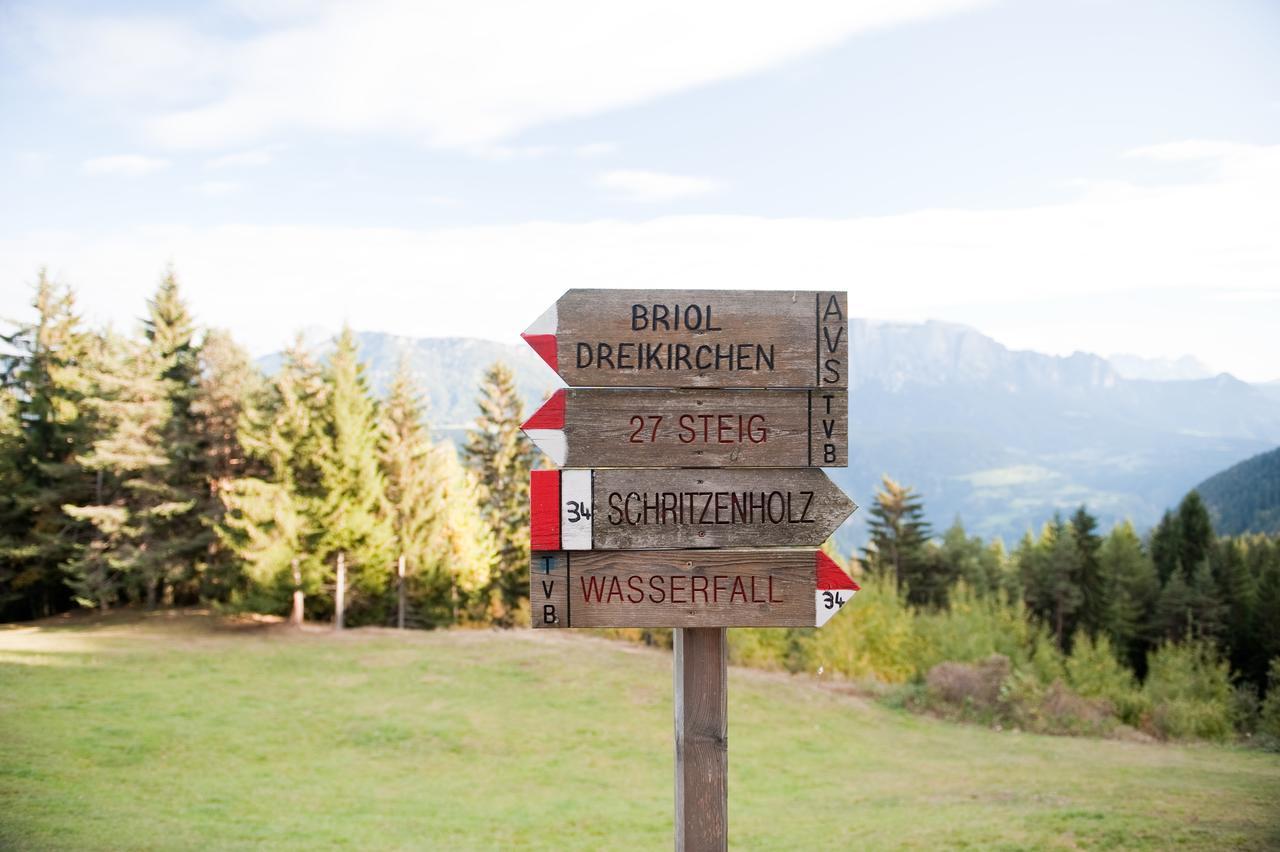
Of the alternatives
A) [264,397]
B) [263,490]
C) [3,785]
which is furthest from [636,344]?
[264,397]

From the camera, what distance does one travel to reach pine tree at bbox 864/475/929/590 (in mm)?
43875

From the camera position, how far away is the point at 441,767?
12.3 metres

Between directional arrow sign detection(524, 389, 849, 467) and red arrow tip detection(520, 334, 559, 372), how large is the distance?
13cm

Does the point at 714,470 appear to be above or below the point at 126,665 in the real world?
above

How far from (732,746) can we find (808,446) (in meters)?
12.1

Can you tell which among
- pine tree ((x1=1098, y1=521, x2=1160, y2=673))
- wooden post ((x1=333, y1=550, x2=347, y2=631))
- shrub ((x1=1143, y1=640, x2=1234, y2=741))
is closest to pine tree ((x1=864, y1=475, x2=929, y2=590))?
pine tree ((x1=1098, y1=521, x2=1160, y2=673))

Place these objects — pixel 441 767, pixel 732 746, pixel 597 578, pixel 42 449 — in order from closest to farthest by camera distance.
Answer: pixel 597 578 < pixel 441 767 < pixel 732 746 < pixel 42 449

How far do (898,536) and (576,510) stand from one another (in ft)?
145

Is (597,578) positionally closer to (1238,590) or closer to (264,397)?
(264,397)

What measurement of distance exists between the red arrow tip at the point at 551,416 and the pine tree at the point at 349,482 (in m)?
22.9

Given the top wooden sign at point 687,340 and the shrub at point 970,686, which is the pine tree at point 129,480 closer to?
the shrub at point 970,686

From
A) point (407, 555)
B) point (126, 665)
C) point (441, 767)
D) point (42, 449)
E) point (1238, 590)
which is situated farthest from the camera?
point (1238, 590)

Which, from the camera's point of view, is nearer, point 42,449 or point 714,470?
point 714,470

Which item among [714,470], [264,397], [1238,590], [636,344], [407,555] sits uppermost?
[264,397]
